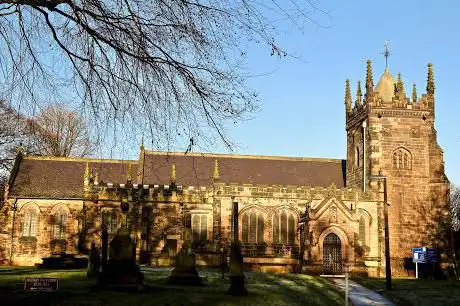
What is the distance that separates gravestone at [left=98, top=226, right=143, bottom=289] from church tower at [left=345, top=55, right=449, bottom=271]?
80.5 feet

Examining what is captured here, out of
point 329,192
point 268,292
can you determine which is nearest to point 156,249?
point 329,192

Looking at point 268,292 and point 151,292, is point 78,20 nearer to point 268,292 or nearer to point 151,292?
point 151,292

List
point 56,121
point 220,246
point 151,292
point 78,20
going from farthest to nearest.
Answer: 1. point 56,121
2. point 220,246
3. point 151,292
4. point 78,20

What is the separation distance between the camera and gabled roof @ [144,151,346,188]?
1711 inches

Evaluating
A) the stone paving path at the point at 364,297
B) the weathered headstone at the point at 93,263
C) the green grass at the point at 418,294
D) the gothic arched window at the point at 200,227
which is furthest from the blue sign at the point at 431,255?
the weathered headstone at the point at 93,263

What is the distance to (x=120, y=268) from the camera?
19.1 m

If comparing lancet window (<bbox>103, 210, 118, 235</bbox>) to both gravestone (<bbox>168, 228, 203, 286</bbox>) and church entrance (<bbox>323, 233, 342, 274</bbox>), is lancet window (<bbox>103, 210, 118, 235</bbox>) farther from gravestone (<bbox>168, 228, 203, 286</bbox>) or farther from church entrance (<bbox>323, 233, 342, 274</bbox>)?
gravestone (<bbox>168, 228, 203, 286</bbox>)

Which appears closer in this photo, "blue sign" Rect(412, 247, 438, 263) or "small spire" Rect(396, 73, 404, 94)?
"blue sign" Rect(412, 247, 438, 263)

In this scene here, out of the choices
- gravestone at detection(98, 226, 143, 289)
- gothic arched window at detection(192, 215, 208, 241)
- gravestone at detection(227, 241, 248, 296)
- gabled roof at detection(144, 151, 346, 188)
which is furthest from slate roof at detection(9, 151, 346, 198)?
gravestone at detection(98, 226, 143, 289)

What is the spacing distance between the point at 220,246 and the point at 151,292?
758 inches

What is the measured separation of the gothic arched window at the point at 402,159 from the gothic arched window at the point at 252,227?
11.1 metres

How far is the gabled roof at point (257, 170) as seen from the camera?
43.5 m

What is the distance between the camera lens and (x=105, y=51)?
28.8ft

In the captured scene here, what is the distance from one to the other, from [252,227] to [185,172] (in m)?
8.23
